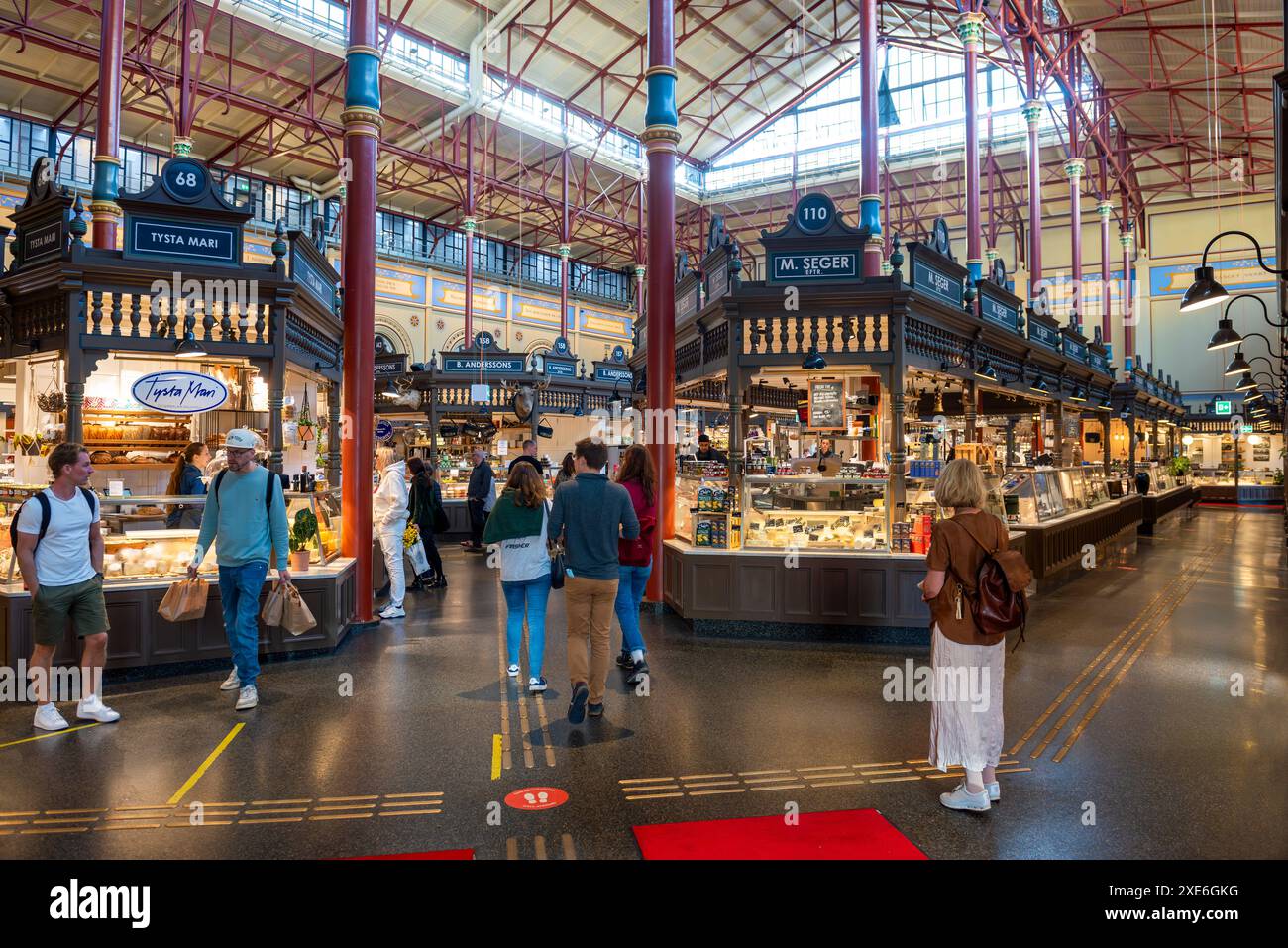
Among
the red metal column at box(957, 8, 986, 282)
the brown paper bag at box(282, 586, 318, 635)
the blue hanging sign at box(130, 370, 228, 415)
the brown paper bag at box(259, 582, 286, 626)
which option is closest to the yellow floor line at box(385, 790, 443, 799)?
the brown paper bag at box(282, 586, 318, 635)

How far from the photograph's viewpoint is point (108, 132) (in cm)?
820

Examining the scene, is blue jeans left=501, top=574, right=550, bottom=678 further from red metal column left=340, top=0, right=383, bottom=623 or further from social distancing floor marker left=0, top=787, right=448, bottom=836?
red metal column left=340, top=0, right=383, bottom=623

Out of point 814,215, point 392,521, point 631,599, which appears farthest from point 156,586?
point 814,215

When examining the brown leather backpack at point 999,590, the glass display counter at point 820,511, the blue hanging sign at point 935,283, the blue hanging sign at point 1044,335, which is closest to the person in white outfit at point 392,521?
the glass display counter at point 820,511

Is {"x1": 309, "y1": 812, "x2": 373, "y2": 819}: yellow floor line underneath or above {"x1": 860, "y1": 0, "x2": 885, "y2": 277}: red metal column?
underneath

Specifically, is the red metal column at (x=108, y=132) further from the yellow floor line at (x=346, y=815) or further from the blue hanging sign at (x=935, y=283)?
the blue hanging sign at (x=935, y=283)

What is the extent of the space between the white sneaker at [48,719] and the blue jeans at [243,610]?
912 mm

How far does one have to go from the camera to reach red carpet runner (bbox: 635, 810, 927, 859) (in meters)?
2.98

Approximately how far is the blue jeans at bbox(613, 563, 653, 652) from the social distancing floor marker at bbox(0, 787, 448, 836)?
2.15 metres

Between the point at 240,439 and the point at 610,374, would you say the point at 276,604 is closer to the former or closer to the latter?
the point at 240,439

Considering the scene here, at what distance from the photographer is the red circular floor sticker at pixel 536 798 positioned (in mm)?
3402

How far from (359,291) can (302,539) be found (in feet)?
7.92
